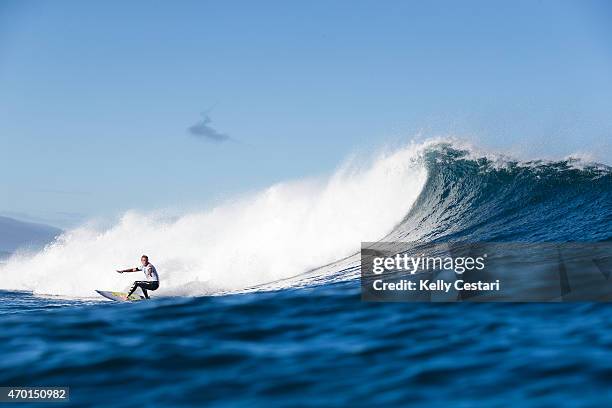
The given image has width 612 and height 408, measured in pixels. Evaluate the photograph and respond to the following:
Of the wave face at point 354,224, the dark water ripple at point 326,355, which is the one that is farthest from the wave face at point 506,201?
the dark water ripple at point 326,355

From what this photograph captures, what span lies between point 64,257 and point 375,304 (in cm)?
1876

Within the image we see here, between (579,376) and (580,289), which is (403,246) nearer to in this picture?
(580,289)

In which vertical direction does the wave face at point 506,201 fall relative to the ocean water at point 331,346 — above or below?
above

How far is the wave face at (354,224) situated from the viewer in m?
14.6

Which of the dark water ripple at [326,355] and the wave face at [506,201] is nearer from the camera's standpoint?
the dark water ripple at [326,355]

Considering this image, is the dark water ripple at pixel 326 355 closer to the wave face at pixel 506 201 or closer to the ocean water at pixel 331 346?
the ocean water at pixel 331 346

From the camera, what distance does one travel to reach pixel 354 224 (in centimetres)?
1833

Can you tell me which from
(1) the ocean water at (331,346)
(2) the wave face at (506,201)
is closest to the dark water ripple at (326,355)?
(1) the ocean water at (331,346)

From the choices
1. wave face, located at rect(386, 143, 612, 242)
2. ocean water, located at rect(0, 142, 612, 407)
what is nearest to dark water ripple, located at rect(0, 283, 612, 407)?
ocean water, located at rect(0, 142, 612, 407)

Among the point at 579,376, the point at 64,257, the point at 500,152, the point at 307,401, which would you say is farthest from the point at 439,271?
the point at 64,257

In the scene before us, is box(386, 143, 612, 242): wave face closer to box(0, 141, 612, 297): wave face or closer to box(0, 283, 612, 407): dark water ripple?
box(0, 141, 612, 297): wave face

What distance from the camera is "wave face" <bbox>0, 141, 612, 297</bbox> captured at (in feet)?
47.8

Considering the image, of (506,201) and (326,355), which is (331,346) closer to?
(326,355)

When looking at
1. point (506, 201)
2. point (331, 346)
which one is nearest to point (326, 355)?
point (331, 346)
